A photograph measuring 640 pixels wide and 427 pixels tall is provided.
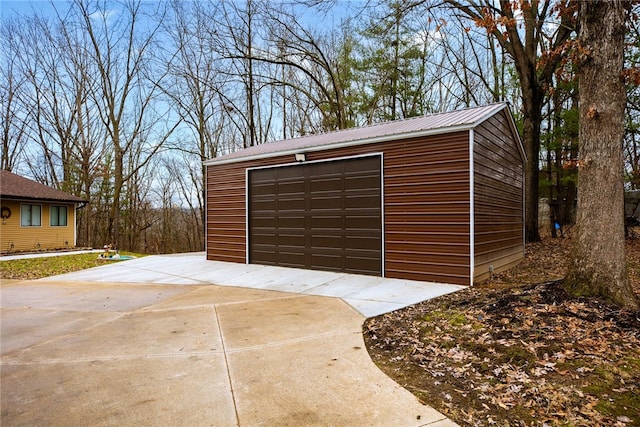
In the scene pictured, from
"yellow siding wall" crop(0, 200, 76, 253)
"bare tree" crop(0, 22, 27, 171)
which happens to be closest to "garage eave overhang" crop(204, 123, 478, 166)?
"yellow siding wall" crop(0, 200, 76, 253)

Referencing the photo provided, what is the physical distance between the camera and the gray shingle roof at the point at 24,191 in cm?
1440

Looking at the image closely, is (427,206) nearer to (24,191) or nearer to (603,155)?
(603,155)

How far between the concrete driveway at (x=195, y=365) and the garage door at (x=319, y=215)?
188 cm

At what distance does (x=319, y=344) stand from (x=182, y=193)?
2075cm

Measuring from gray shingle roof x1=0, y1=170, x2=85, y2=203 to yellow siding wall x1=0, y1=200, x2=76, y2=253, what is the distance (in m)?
0.49

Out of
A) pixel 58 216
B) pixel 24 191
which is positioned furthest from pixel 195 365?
pixel 58 216

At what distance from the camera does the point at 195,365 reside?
311cm

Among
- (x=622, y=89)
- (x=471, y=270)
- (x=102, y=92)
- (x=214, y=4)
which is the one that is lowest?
(x=471, y=270)

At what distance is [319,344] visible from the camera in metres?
3.59

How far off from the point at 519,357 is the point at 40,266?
12.3 m

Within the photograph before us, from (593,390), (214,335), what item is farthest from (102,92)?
(593,390)

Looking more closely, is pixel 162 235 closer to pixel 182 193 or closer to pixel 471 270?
pixel 182 193

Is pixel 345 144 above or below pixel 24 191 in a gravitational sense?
above

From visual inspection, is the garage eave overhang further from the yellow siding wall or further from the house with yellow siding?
the yellow siding wall
